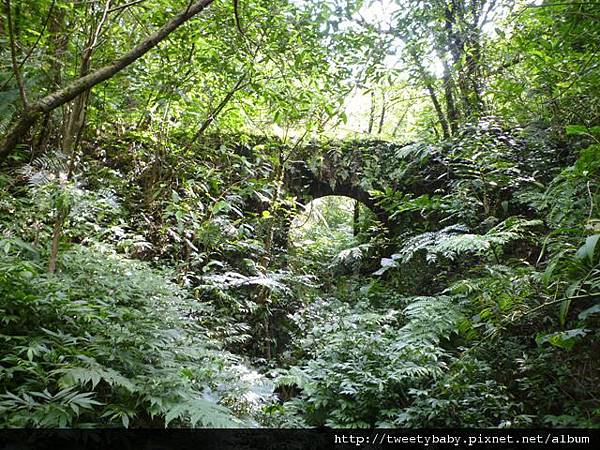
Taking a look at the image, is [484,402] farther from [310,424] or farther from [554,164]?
[554,164]

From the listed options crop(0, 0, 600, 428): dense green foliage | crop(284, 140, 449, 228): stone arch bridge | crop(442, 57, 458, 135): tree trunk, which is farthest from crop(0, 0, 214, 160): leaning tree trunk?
crop(442, 57, 458, 135): tree trunk

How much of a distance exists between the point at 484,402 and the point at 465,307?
1323mm

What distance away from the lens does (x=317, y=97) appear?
482 cm

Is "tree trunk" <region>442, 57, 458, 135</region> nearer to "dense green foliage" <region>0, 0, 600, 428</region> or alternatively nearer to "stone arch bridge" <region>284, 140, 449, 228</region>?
"dense green foliage" <region>0, 0, 600, 428</region>

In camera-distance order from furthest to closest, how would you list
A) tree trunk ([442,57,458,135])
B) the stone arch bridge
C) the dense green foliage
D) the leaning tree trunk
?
1. the stone arch bridge
2. tree trunk ([442,57,458,135])
3. the dense green foliage
4. the leaning tree trunk

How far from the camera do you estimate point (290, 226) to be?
6445 mm

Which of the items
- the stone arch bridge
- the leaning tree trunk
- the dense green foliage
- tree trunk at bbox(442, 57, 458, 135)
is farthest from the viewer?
the stone arch bridge

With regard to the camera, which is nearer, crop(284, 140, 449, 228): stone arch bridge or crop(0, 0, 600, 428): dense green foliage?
crop(0, 0, 600, 428): dense green foliage

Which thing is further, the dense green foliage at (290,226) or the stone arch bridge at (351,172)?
the stone arch bridge at (351,172)

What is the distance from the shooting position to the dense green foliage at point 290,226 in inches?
98.5

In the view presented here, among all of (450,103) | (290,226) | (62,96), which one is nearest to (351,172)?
(290,226)

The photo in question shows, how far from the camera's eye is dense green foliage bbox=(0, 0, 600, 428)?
2502 mm

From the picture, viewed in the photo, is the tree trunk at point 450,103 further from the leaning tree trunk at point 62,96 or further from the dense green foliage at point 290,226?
the leaning tree trunk at point 62,96

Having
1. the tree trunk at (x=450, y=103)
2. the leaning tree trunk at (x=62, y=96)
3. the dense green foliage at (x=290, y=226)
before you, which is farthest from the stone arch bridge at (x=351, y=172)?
the leaning tree trunk at (x=62, y=96)
